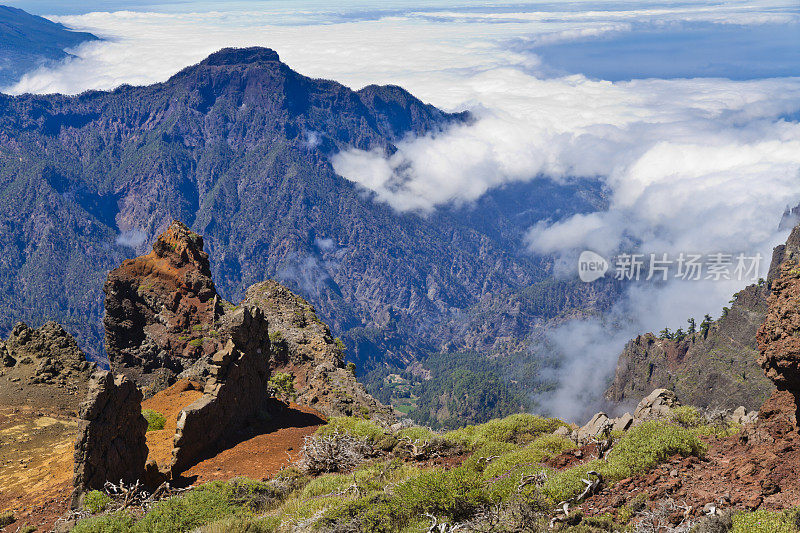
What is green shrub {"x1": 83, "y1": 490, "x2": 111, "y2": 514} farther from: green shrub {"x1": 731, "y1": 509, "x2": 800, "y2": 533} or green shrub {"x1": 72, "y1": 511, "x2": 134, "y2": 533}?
green shrub {"x1": 731, "y1": 509, "x2": 800, "y2": 533}

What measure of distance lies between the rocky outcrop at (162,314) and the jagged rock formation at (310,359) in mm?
7196

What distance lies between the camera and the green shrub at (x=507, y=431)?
24136 mm

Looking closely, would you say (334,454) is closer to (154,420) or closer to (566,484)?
(566,484)

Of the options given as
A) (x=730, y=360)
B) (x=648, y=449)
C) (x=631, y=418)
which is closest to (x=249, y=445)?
(x=631, y=418)

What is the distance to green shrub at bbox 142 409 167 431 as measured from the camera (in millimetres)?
29203

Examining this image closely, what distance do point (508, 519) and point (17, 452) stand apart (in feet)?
82.9

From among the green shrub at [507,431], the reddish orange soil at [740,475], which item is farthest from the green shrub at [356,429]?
the reddish orange soil at [740,475]

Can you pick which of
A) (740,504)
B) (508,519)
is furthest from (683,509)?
(508,519)

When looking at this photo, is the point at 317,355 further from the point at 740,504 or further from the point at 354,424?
the point at 740,504

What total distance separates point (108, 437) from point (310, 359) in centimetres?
2756

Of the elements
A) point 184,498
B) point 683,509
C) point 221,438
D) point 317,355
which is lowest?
point 317,355

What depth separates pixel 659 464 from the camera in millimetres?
16703

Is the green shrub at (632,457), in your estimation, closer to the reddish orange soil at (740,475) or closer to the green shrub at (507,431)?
the reddish orange soil at (740,475)

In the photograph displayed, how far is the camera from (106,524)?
55.8 ft
